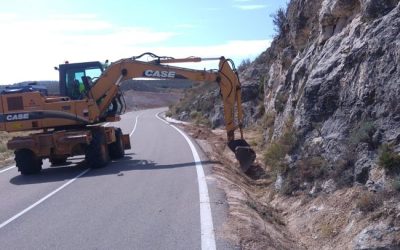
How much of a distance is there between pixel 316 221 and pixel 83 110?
11184 mm

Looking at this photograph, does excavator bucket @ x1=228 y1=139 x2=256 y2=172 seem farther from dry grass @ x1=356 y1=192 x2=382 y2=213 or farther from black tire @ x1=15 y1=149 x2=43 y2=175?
dry grass @ x1=356 y1=192 x2=382 y2=213

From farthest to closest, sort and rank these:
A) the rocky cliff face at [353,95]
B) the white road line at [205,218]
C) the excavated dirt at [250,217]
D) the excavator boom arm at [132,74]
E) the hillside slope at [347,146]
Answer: the excavator boom arm at [132,74], the rocky cliff face at [353,95], the hillside slope at [347,146], the excavated dirt at [250,217], the white road line at [205,218]

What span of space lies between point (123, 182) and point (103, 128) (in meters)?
5.24

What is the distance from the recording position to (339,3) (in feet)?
61.6

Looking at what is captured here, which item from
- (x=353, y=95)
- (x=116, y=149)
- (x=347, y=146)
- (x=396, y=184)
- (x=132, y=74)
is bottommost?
(x=116, y=149)

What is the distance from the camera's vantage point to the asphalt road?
384 inches

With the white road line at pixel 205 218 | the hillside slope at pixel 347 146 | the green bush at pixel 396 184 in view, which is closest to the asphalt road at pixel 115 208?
the white road line at pixel 205 218

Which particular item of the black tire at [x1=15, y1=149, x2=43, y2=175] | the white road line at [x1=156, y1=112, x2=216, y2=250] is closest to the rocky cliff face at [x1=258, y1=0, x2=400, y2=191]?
the white road line at [x1=156, y1=112, x2=216, y2=250]

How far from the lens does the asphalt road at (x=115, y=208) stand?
9766 mm

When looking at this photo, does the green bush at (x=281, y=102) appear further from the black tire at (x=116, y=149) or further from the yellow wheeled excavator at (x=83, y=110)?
the black tire at (x=116, y=149)

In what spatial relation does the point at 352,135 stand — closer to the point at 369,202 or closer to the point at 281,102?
the point at 369,202

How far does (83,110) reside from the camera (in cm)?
2055

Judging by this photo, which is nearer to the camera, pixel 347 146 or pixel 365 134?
pixel 365 134

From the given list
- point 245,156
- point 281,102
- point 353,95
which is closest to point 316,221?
point 353,95
